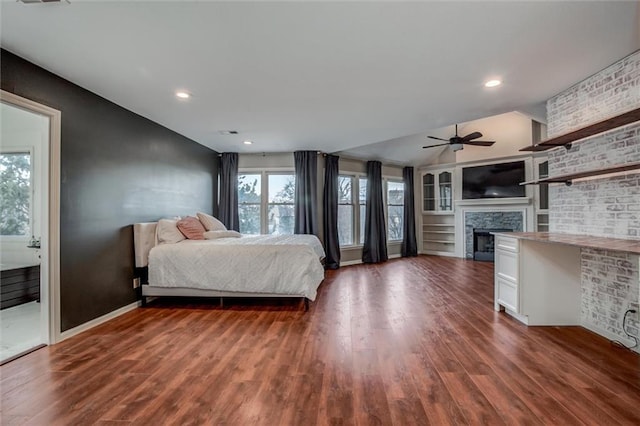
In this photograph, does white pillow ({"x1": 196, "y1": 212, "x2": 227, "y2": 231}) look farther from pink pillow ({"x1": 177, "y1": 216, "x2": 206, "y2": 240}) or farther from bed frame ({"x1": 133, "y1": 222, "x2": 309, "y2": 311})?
bed frame ({"x1": 133, "y1": 222, "x2": 309, "y2": 311})

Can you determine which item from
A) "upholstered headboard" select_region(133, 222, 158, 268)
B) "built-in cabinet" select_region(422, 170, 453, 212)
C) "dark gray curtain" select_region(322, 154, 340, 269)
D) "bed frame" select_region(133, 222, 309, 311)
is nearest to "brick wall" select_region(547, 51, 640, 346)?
"bed frame" select_region(133, 222, 309, 311)

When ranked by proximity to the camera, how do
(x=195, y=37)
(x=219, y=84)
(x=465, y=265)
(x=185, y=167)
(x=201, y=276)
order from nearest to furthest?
(x=195, y=37)
(x=219, y=84)
(x=201, y=276)
(x=185, y=167)
(x=465, y=265)

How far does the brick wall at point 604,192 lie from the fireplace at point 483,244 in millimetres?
3952

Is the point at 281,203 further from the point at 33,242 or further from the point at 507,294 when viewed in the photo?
the point at 507,294

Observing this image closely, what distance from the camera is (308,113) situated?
362cm

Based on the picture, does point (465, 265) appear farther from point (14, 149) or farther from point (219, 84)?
point (14, 149)

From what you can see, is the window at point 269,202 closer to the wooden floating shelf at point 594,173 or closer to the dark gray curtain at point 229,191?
the dark gray curtain at point 229,191

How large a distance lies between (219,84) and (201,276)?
218 centimetres

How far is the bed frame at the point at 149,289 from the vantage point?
11.5 ft

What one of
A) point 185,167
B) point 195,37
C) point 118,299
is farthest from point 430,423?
point 185,167

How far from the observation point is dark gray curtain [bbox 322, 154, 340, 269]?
598 cm

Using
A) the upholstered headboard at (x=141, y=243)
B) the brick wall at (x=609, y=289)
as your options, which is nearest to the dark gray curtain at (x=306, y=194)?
the upholstered headboard at (x=141, y=243)

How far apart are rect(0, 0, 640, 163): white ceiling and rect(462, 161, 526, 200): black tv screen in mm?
3631

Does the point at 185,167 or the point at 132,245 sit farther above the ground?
the point at 185,167
